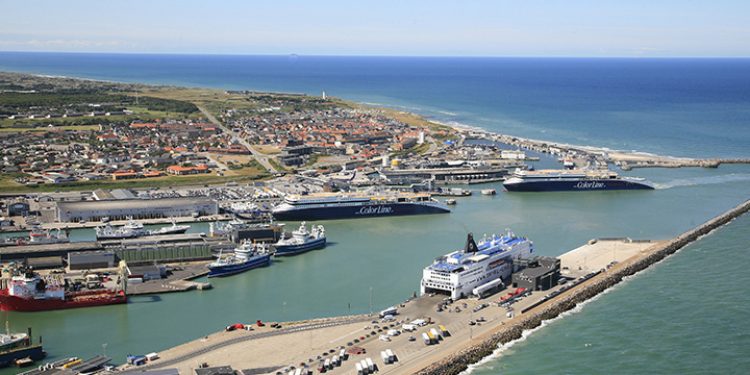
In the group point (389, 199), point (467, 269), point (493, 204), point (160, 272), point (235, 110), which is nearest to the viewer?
point (467, 269)

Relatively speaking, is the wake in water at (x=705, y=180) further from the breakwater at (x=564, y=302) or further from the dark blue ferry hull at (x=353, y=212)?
the dark blue ferry hull at (x=353, y=212)

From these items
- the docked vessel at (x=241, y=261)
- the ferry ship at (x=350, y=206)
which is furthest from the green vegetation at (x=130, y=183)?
the docked vessel at (x=241, y=261)

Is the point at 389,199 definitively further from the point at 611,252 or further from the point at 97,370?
the point at 97,370

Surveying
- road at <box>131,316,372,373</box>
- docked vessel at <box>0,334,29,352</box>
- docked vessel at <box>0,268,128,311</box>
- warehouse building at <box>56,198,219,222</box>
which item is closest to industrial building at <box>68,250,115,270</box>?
docked vessel at <box>0,268,128,311</box>

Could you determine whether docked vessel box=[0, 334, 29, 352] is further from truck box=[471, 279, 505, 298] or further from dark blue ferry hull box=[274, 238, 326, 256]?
A: truck box=[471, 279, 505, 298]

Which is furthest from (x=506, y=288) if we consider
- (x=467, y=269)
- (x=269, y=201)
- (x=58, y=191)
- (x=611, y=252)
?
(x=58, y=191)

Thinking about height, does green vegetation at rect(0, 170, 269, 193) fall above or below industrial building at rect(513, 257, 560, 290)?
below

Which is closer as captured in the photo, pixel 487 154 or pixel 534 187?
pixel 534 187
